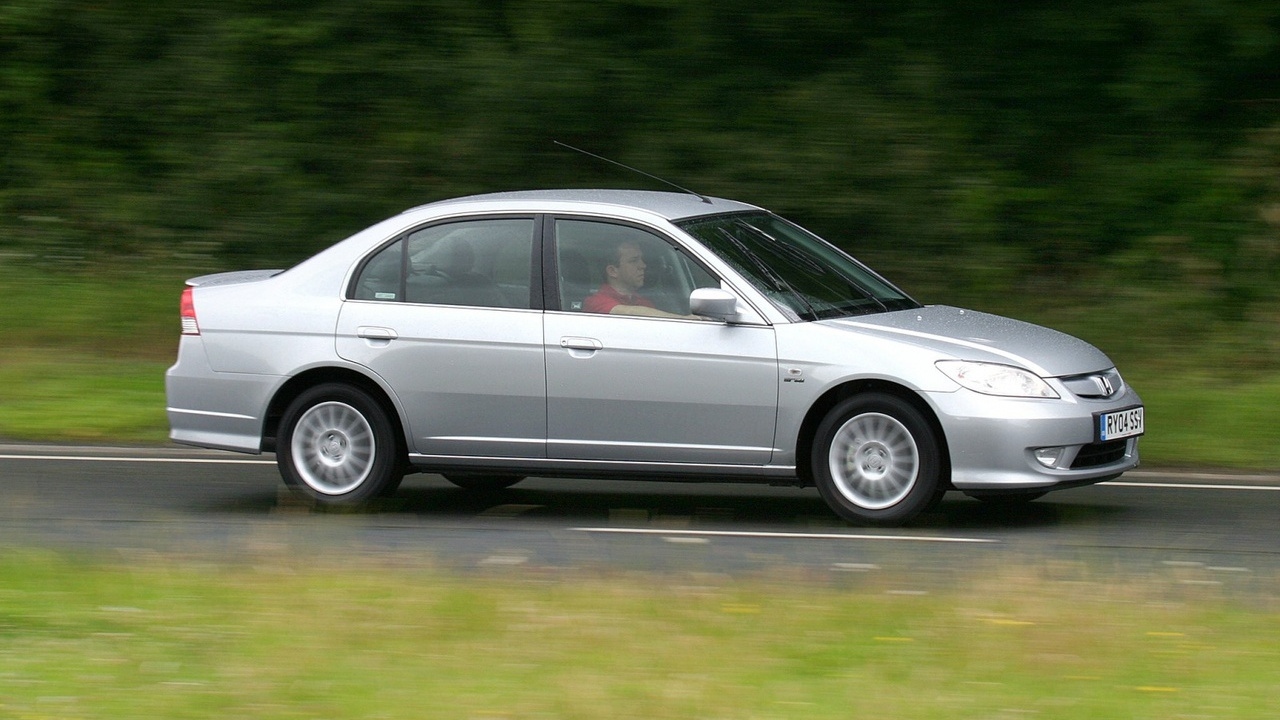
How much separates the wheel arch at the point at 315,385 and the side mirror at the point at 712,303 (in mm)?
1735

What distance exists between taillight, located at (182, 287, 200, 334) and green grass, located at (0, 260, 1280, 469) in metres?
2.53

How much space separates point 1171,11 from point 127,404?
8949 mm

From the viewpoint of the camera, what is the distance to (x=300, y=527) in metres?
8.65

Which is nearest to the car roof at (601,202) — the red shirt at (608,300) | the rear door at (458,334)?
the rear door at (458,334)

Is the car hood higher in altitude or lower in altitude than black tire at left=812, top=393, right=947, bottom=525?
higher

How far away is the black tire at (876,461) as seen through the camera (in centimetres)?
837

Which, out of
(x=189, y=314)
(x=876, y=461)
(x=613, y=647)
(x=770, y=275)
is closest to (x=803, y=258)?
(x=770, y=275)

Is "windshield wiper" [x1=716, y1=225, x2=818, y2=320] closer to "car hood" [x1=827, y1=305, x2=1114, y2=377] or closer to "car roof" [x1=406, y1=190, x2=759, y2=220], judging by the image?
"car hood" [x1=827, y1=305, x2=1114, y2=377]

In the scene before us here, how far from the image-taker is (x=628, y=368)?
8.72 m

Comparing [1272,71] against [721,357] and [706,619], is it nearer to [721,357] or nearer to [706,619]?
[721,357]

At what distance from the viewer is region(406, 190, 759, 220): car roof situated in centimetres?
914

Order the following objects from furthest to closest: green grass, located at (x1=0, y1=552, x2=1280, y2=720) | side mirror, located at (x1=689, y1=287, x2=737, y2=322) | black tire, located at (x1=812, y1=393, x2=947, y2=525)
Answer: side mirror, located at (x1=689, y1=287, x2=737, y2=322), black tire, located at (x1=812, y1=393, x2=947, y2=525), green grass, located at (x1=0, y1=552, x2=1280, y2=720)

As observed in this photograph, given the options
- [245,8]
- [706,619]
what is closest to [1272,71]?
[245,8]

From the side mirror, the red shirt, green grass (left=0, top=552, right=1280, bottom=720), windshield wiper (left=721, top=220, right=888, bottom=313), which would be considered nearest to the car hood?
windshield wiper (left=721, top=220, right=888, bottom=313)
